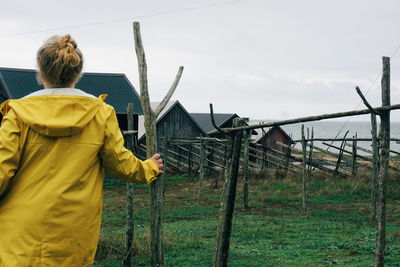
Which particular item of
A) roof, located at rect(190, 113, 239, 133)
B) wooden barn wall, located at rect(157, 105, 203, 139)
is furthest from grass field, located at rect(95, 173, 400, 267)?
roof, located at rect(190, 113, 239, 133)

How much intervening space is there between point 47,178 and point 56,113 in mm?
358

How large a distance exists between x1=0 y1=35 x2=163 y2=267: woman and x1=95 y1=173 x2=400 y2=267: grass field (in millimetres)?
4810

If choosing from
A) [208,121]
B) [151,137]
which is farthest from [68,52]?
[208,121]

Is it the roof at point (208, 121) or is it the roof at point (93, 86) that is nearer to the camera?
the roof at point (93, 86)

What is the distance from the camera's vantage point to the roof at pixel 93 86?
2350cm

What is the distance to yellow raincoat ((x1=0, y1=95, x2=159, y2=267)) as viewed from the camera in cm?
280

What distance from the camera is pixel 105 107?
9.83 ft

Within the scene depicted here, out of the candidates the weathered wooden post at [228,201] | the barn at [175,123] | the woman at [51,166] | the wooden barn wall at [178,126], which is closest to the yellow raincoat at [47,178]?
the woman at [51,166]

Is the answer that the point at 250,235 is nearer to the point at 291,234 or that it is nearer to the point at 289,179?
the point at 291,234

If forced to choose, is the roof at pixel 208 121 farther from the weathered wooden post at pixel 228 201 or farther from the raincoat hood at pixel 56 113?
the raincoat hood at pixel 56 113

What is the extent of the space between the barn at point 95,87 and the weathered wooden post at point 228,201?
62.8 feet

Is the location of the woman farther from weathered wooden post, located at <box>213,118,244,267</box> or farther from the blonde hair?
weathered wooden post, located at <box>213,118,244,267</box>

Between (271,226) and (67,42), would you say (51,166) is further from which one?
(271,226)

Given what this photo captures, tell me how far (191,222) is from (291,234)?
112 inches
